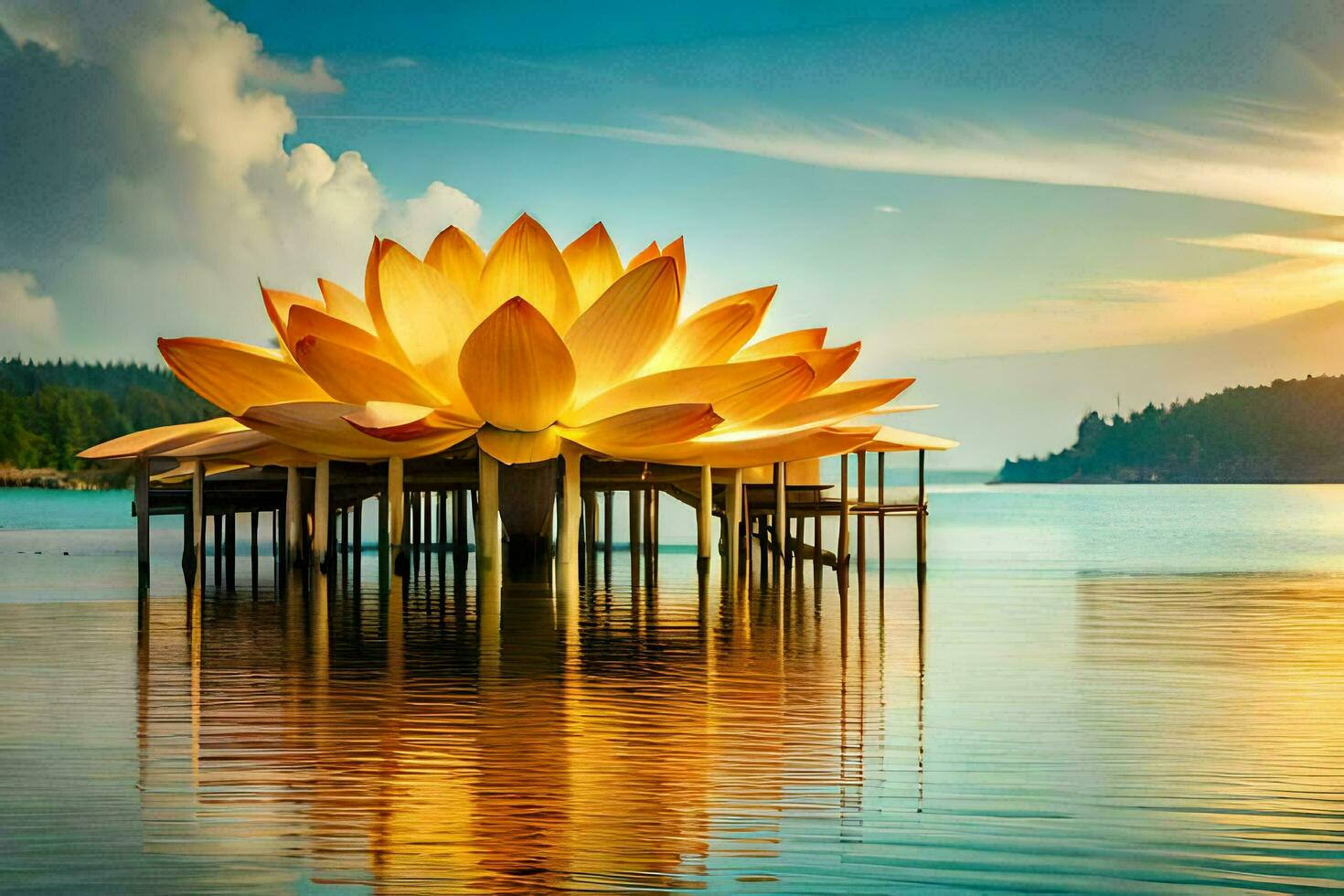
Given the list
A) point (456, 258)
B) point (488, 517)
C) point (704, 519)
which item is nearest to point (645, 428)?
point (488, 517)

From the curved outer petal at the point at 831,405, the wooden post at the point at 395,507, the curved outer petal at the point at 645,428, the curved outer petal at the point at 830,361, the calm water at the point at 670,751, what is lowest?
the calm water at the point at 670,751

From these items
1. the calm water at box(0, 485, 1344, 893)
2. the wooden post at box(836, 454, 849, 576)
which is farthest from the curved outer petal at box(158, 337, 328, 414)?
the wooden post at box(836, 454, 849, 576)

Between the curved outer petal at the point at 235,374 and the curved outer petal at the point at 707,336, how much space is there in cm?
306

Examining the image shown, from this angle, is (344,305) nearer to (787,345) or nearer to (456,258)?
(456,258)

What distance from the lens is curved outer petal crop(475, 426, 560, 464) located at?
1284 cm

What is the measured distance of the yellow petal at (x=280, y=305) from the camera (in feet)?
44.0

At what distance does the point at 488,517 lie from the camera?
1348 centimetres

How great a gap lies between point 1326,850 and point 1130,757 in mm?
1178

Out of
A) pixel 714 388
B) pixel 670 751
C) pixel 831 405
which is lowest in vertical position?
pixel 670 751

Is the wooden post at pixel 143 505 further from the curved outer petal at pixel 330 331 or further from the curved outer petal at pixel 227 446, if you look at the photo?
the curved outer petal at pixel 330 331

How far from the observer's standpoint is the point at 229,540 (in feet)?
58.5

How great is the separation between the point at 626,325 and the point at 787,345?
7.81ft

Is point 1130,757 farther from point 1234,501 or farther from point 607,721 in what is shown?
point 1234,501

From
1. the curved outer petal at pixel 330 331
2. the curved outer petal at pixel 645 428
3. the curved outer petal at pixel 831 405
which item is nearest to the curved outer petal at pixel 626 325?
the curved outer petal at pixel 645 428
